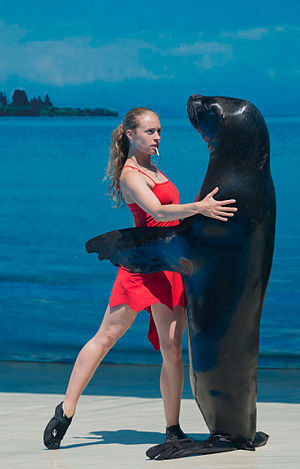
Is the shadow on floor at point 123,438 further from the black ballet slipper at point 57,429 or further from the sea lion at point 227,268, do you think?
the sea lion at point 227,268

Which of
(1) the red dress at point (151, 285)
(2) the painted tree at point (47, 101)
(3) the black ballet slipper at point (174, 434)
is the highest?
(2) the painted tree at point (47, 101)

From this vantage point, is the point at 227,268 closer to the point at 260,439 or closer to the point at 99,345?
the point at 99,345

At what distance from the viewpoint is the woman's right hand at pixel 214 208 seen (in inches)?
161

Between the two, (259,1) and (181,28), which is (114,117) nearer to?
(181,28)

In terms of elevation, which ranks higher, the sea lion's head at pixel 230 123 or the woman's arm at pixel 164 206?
the sea lion's head at pixel 230 123

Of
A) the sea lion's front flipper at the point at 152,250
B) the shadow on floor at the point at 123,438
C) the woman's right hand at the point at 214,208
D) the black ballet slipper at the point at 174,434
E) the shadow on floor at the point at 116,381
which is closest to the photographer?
the woman's right hand at the point at 214,208

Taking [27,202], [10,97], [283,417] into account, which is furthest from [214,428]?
[10,97]

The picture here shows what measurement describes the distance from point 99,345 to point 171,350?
1.13 ft

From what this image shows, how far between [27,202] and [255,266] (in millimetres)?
3805

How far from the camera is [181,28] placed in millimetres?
7375

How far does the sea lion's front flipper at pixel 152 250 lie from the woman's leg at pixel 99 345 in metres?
0.23

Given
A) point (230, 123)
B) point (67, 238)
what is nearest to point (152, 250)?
point (230, 123)

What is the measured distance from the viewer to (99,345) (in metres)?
4.40

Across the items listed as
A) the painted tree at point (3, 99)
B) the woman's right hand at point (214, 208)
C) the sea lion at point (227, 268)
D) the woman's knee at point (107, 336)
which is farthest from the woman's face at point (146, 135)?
the painted tree at point (3, 99)
